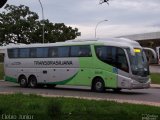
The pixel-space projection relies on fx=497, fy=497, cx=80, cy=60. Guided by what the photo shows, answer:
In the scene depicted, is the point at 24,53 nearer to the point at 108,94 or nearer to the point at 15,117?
the point at 108,94

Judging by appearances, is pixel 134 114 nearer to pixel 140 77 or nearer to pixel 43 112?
pixel 43 112

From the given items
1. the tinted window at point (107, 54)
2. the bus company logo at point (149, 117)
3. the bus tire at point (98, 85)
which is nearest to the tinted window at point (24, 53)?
the bus tire at point (98, 85)

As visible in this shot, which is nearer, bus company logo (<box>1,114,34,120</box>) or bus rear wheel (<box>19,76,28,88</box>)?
bus company logo (<box>1,114,34,120</box>)

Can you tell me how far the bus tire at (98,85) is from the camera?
27.0m

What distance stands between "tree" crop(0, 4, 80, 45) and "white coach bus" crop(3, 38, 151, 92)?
190 ft

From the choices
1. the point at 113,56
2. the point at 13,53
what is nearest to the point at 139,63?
the point at 113,56

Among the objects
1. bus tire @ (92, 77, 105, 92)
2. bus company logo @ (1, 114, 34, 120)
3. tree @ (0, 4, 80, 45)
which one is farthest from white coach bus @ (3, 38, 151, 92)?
tree @ (0, 4, 80, 45)

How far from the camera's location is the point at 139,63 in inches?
1053

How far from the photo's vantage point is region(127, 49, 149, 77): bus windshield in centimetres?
2627

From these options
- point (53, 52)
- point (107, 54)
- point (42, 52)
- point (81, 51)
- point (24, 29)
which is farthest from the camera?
point (24, 29)

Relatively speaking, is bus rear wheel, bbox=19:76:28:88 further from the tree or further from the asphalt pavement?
the tree

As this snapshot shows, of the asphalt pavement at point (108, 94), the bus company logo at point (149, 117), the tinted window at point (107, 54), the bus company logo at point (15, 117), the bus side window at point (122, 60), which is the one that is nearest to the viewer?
the bus company logo at point (15, 117)

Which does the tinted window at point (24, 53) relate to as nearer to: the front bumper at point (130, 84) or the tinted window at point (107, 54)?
the tinted window at point (107, 54)

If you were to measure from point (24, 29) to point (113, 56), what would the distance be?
6667cm
